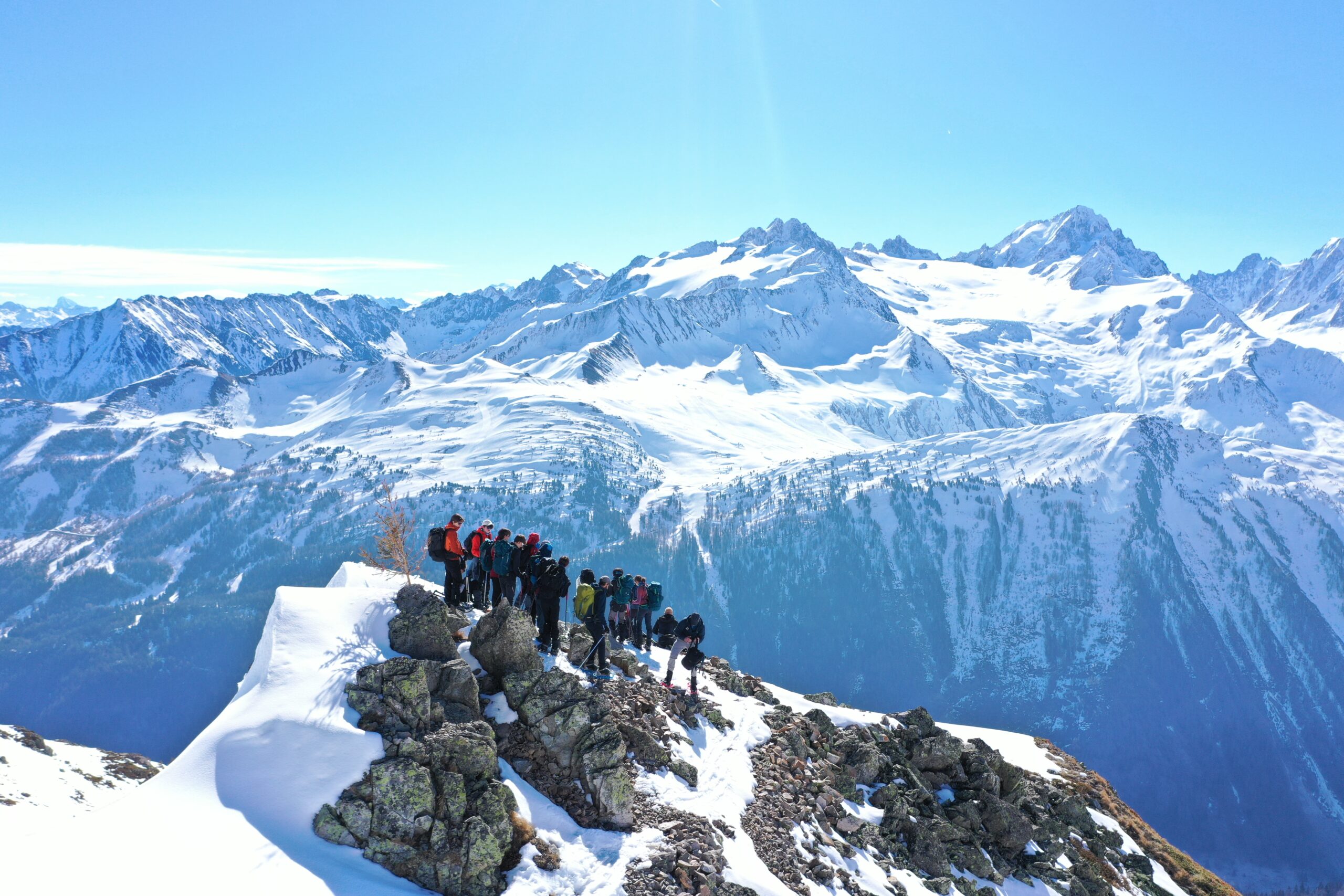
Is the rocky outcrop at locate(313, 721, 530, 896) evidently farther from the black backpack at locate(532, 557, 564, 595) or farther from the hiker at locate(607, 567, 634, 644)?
the hiker at locate(607, 567, 634, 644)

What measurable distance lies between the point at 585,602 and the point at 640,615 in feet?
17.7

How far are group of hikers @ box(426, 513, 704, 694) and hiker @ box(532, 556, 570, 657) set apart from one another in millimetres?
18

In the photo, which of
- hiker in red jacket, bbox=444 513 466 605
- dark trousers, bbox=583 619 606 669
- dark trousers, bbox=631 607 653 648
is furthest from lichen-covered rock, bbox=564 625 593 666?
hiker in red jacket, bbox=444 513 466 605

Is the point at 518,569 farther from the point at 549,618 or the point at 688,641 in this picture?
the point at 688,641

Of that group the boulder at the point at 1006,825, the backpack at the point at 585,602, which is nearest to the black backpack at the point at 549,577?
the backpack at the point at 585,602

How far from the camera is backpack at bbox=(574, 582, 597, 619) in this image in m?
25.3

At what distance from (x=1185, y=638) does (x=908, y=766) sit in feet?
690

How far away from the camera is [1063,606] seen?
193 meters

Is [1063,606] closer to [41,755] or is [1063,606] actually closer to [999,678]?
[999,678]

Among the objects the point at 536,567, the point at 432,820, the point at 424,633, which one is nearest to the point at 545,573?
the point at 536,567

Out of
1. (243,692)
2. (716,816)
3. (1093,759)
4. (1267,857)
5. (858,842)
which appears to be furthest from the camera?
(1093,759)

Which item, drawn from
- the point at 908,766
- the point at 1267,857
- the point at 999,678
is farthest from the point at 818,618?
the point at 908,766

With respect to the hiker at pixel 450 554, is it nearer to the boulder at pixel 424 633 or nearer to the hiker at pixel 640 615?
the boulder at pixel 424 633

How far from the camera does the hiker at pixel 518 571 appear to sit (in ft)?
78.6
